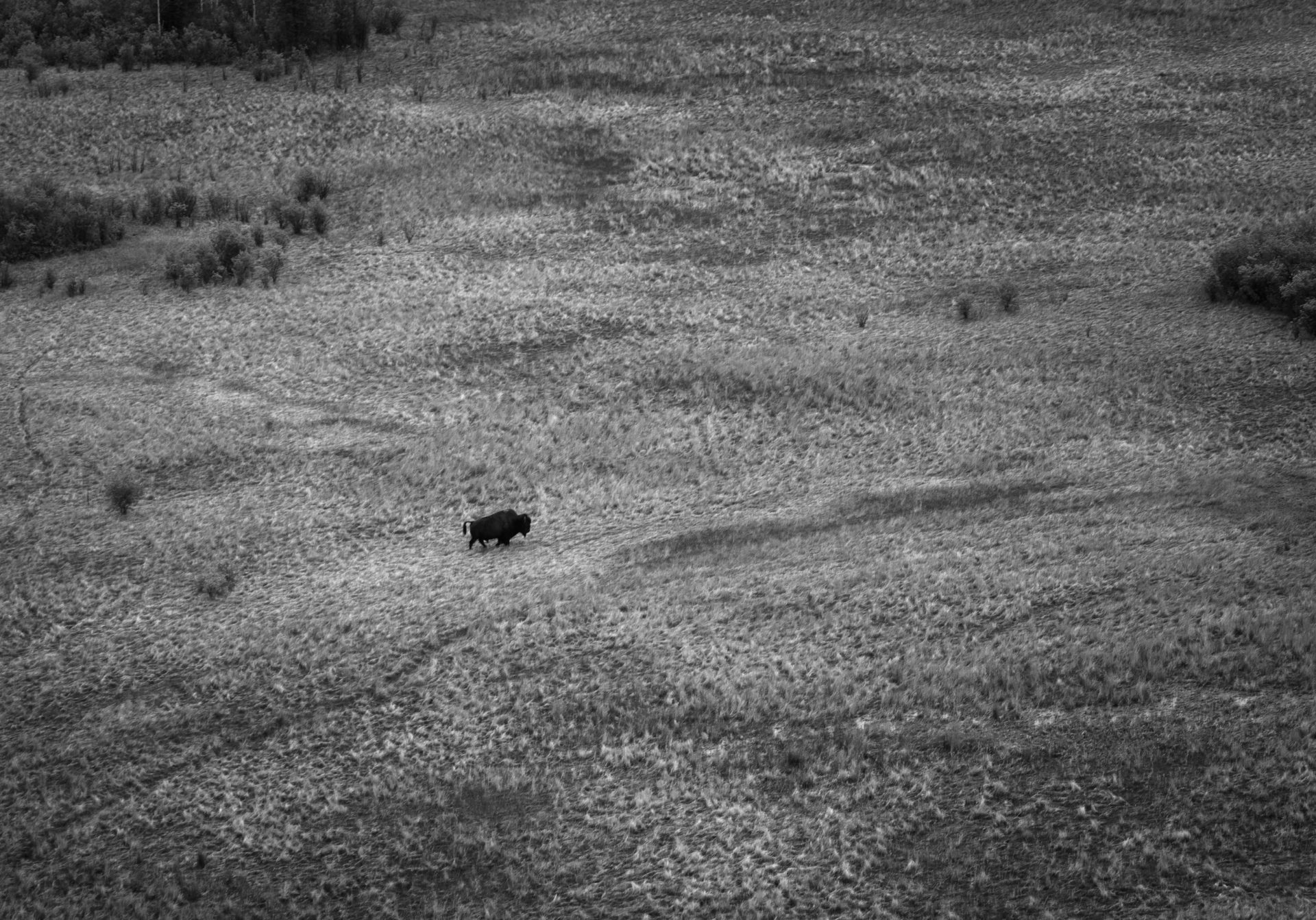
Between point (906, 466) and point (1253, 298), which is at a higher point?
point (1253, 298)

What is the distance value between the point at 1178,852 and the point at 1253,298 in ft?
84.7

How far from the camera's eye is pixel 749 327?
40156 mm

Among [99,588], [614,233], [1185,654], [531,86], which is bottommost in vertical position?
[99,588]

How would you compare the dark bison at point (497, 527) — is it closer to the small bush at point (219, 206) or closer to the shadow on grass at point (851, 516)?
the shadow on grass at point (851, 516)

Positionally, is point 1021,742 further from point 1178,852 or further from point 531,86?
point 531,86

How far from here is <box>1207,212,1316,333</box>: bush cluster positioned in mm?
36000

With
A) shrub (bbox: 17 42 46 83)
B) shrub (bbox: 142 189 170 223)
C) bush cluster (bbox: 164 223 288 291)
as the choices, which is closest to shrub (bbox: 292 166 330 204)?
bush cluster (bbox: 164 223 288 291)

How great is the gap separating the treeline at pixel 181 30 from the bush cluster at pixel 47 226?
17497 mm

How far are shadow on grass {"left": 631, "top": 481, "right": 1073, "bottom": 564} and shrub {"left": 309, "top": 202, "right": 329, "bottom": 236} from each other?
25.3 m

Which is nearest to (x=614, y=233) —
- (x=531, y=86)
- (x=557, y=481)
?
(x=531, y=86)

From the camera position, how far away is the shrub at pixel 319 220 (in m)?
46.5

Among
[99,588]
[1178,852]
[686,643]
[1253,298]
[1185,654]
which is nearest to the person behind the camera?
[1178,852]

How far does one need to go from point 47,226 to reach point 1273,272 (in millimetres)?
43472

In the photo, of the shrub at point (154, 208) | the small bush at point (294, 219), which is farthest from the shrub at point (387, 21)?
the small bush at point (294, 219)
